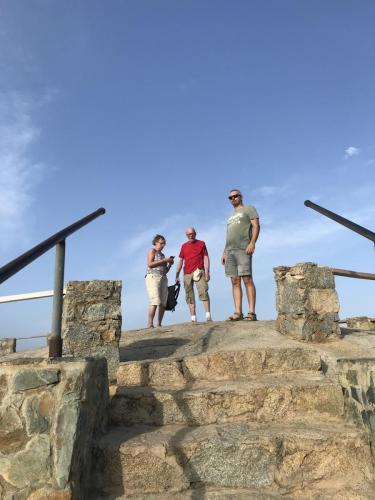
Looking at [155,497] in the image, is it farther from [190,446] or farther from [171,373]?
[171,373]

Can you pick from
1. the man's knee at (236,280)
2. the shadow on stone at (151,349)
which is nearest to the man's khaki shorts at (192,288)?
the man's knee at (236,280)

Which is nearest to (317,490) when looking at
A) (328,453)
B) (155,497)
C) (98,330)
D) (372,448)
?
(328,453)

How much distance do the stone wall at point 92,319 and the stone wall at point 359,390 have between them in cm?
187

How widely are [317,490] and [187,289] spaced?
4080mm

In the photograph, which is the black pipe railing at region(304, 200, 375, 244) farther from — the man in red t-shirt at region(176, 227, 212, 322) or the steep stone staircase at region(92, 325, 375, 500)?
the man in red t-shirt at region(176, 227, 212, 322)

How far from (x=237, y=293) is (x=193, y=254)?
1.26 meters

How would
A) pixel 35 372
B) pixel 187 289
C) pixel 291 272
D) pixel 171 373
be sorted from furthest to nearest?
pixel 187 289 → pixel 291 272 → pixel 171 373 → pixel 35 372

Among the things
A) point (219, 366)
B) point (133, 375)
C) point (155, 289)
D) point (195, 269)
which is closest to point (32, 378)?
point (133, 375)

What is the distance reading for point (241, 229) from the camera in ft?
17.0

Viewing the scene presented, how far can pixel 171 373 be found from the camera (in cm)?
319

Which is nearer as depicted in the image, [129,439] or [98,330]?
[129,439]

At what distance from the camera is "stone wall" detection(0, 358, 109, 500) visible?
1.95 metres

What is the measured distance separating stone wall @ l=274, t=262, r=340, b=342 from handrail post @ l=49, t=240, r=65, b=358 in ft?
8.32

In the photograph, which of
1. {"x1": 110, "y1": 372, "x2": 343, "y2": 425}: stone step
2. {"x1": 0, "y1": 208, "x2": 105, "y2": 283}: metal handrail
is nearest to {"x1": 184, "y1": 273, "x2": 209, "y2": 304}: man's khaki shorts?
{"x1": 0, "y1": 208, "x2": 105, "y2": 283}: metal handrail
